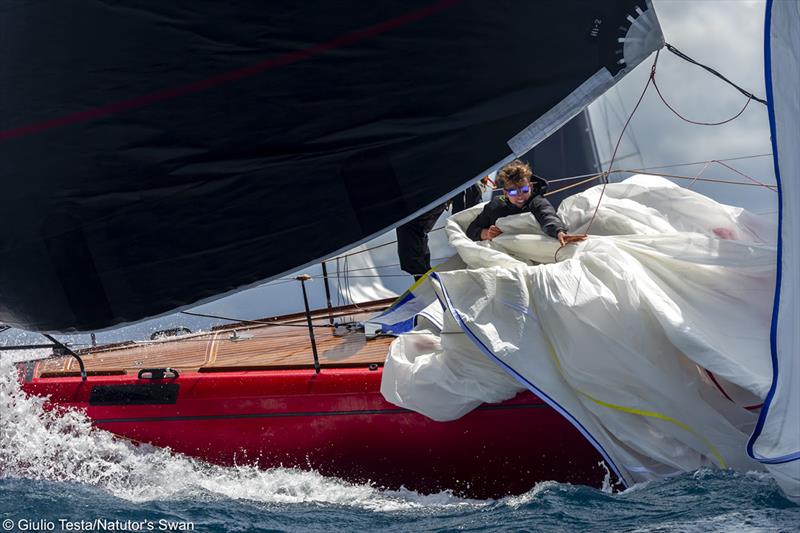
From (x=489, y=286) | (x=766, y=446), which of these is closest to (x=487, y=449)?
(x=489, y=286)

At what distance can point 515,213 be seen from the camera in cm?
471

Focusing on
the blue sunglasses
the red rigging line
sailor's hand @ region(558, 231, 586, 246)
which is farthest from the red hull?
the red rigging line

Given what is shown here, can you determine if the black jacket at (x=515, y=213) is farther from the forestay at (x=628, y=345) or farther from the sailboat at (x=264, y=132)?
the sailboat at (x=264, y=132)

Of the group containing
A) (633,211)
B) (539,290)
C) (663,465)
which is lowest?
(663,465)

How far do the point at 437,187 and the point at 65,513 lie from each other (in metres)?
2.22

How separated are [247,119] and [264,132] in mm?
82

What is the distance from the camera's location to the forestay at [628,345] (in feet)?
11.8

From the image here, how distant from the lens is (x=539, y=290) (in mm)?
3824

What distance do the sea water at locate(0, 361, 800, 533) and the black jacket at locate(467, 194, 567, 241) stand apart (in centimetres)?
135

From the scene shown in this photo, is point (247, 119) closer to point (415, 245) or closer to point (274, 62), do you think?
point (274, 62)

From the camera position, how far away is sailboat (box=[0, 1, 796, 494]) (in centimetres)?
325

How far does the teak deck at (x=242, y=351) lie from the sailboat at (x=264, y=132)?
120cm

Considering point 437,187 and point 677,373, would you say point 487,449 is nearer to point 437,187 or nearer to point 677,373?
point 677,373

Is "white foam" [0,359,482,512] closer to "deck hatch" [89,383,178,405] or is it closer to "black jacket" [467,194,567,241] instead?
"deck hatch" [89,383,178,405]
